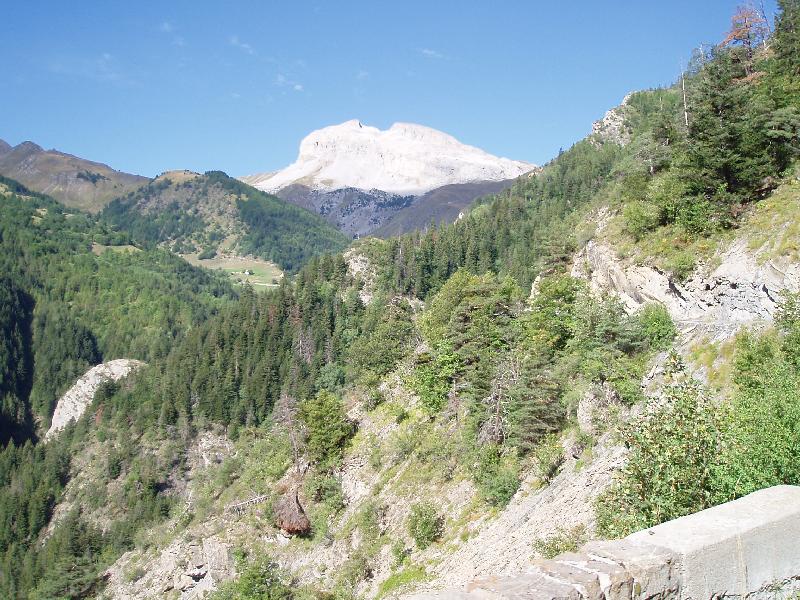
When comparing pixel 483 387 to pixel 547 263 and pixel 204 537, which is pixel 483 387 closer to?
pixel 547 263

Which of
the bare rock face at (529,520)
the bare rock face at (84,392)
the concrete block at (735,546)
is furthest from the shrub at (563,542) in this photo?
the bare rock face at (84,392)

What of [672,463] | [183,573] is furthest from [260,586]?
[672,463]

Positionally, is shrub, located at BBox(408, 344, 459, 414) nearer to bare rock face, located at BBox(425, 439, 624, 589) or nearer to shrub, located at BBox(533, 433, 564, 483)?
shrub, located at BBox(533, 433, 564, 483)

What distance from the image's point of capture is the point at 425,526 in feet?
89.6

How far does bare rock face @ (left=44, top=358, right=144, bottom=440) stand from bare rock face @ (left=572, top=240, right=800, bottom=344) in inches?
4685

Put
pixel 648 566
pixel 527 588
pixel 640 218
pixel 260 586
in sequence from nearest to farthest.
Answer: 1. pixel 527 588
2. pixel 648 566
3. pixel 260 586
4. pixel 640 218

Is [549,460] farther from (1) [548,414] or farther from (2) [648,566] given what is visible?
(2) [648,566]

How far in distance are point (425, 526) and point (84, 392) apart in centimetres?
12550

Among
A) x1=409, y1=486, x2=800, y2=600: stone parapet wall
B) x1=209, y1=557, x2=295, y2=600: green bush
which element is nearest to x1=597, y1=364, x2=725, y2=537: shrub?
x1=409, y1=486, x2=800, y2=600: stone parapet wall

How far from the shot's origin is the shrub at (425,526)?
1073 inches

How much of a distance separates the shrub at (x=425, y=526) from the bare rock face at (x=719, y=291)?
46.6ft

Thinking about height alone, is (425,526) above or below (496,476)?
below

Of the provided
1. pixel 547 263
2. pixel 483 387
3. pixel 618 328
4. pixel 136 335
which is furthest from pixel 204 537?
pixel 136 335

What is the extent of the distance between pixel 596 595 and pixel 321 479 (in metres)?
38.9
